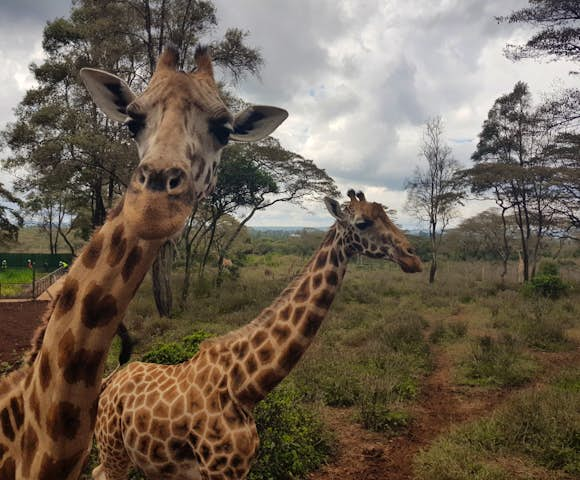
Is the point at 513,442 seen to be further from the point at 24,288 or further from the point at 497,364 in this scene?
the point at 24,288

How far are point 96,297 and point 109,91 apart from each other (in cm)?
115

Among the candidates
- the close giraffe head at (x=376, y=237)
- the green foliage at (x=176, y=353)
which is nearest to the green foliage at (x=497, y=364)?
the close giraffe head at (x=376, y=237)

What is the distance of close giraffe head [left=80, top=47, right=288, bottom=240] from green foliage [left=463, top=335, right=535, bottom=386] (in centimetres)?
834

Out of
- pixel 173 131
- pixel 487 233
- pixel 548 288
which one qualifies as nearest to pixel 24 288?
pixel 173 131

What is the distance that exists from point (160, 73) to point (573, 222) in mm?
21926

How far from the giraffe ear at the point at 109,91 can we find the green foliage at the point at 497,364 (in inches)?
343

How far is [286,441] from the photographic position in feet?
16.3

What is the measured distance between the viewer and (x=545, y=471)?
16.5 ft

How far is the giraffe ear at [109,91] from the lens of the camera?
1969 mm

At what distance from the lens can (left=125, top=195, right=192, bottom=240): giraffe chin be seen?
4.11 feet

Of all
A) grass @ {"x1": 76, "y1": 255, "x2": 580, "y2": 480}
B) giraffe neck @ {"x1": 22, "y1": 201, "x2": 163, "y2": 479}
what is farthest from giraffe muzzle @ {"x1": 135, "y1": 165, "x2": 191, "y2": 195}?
grass @ {"x1": 76, "y1": 255, "x2": 580, "y2": 480}

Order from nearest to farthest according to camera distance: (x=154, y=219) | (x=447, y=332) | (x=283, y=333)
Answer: (x=154, y=219), (x=283, y=333), (x=447, y=332)

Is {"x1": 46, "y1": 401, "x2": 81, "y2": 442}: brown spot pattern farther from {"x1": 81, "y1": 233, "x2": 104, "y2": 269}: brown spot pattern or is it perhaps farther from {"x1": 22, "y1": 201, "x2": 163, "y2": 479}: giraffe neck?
{"x1": 81, "y1": 233, "x2": 104, "y2": 269}: brown spot pattern

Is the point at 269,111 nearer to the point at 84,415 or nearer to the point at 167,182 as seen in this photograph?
the point at 167,182
